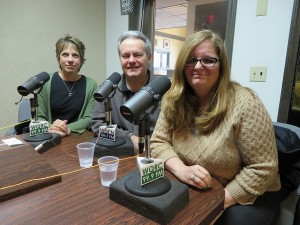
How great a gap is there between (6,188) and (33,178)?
3.6 inches

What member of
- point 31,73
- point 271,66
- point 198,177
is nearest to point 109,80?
point 198,177

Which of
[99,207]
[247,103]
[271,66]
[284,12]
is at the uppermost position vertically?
[284,12]

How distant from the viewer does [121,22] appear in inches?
112

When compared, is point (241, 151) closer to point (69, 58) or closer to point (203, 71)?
point (203, 71)

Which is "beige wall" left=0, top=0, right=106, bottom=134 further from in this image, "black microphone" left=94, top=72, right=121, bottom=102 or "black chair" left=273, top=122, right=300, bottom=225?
"black chair" left=273, top=122, right=300, bottom=225

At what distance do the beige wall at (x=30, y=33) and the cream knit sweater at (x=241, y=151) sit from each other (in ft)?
6.41

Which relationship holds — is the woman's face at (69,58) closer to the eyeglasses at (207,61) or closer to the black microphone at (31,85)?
the black microphone at (31,85)

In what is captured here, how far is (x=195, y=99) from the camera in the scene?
1.22 meters

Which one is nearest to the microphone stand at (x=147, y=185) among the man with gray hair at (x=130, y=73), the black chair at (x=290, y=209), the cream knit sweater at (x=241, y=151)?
the cream knit sweater at (x=241, y=151)

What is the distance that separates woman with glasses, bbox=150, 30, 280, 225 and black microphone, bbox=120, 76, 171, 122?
34cm

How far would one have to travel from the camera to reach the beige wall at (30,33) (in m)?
2.29

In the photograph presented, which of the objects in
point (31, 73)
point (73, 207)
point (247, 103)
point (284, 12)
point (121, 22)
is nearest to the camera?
point (73, 207)

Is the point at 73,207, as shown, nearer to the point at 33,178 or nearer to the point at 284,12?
the point at 33,178

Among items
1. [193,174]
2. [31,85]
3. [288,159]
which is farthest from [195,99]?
[31,85]
